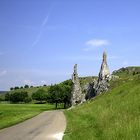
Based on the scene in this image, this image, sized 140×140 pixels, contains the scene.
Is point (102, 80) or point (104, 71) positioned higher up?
point (104, 71)

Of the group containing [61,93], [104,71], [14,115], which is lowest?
[14,115]

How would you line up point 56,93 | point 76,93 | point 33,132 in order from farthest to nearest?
point 56,93, point 76,93, point 33,132

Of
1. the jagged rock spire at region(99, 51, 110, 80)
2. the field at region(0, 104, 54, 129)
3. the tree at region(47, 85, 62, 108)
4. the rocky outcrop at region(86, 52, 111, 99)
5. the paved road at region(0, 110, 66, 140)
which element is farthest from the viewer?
the tree at region(47, 85, 62, 108)

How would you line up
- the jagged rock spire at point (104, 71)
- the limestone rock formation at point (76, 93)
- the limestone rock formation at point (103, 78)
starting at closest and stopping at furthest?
1. the limestone rock formation at point (103, 78)
2. the jagged rock spire at point (104, 71)
3. the limestone rock formation at point (76, 93)

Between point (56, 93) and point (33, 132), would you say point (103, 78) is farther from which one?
point (33, 132)

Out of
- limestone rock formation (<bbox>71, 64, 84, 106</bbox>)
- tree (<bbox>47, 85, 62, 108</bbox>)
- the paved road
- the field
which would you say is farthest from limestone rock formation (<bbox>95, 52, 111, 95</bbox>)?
tree (<bbox>47, 85, 62, 108</bbox>)

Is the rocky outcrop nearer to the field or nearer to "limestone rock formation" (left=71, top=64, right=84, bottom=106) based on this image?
"limestone rock formation" (left=71, top=64, right=84, bottom=106)

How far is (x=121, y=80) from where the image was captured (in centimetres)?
8381

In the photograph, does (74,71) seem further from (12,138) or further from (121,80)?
(12,138)

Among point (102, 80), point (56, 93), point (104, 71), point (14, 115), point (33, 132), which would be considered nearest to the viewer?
point (33, 132)

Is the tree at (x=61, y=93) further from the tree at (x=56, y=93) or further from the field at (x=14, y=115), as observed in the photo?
the field at (x=14, y=115)

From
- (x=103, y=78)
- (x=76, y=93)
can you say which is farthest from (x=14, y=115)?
(x=76, y=93)

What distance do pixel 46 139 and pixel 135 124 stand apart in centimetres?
660

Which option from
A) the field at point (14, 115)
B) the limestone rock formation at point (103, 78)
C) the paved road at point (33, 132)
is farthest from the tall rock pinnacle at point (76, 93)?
the paved road at point (33, 132)
